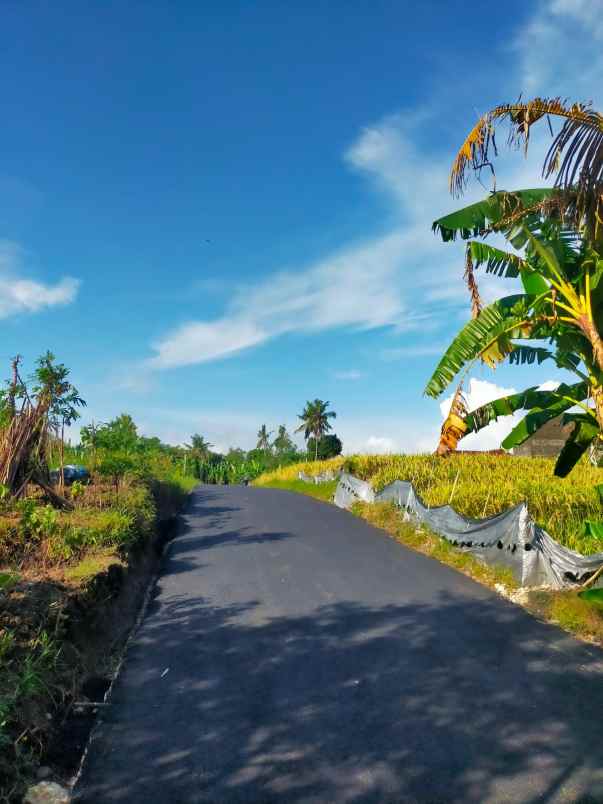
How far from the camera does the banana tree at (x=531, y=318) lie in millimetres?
8414

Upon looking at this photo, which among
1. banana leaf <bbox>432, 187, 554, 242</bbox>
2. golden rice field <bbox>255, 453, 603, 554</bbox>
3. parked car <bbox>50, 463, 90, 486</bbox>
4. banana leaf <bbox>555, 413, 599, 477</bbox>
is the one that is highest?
banana leaf <bbox>432, 187, 554, 242</bbox>

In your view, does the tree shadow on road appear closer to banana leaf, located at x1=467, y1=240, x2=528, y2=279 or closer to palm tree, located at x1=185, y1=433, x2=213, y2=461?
banana leaf, located at x1=467, y1=240, x2=528, y2=279

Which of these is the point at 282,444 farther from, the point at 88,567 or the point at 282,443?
the point at 88,567

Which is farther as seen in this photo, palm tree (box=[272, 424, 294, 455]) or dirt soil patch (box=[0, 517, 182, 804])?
palm tree (box=[272, 424, 294, 455])

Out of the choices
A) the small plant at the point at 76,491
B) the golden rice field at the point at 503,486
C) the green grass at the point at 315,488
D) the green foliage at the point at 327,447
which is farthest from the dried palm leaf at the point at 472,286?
the green foliage at the point at 327,447

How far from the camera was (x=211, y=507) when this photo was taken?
2252 cm

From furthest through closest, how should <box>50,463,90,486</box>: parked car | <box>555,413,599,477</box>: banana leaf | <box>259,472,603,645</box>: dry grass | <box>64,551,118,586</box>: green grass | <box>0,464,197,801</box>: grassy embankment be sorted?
1. <box>50,463,90,486</box>: parked car
2. <box>555,413,599,477</box>: banana leaf
3. <box>259,472,603,645</box>: dry grass
4. <box>64,551,118,586</box>: green grass
5. <box>0,464,197,801</box>: grassy embankment

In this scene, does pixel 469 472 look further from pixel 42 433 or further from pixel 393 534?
pixel 42 433

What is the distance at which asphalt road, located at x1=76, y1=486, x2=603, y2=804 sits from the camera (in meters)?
4.70

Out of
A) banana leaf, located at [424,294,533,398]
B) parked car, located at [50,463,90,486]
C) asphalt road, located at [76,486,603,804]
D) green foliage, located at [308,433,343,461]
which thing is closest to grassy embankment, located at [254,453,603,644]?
asphalt road, located at [76,486,603,804]

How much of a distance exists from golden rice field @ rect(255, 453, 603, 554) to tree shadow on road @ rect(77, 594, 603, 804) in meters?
2.34

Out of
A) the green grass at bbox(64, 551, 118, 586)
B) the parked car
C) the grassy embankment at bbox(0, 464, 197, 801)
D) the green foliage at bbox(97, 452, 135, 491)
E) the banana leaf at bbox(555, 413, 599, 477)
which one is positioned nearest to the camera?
the grassy embankment at bbox(0, 464, 197, 801)

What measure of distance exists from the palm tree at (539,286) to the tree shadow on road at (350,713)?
3.01 metres

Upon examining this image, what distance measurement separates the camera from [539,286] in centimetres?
1021
